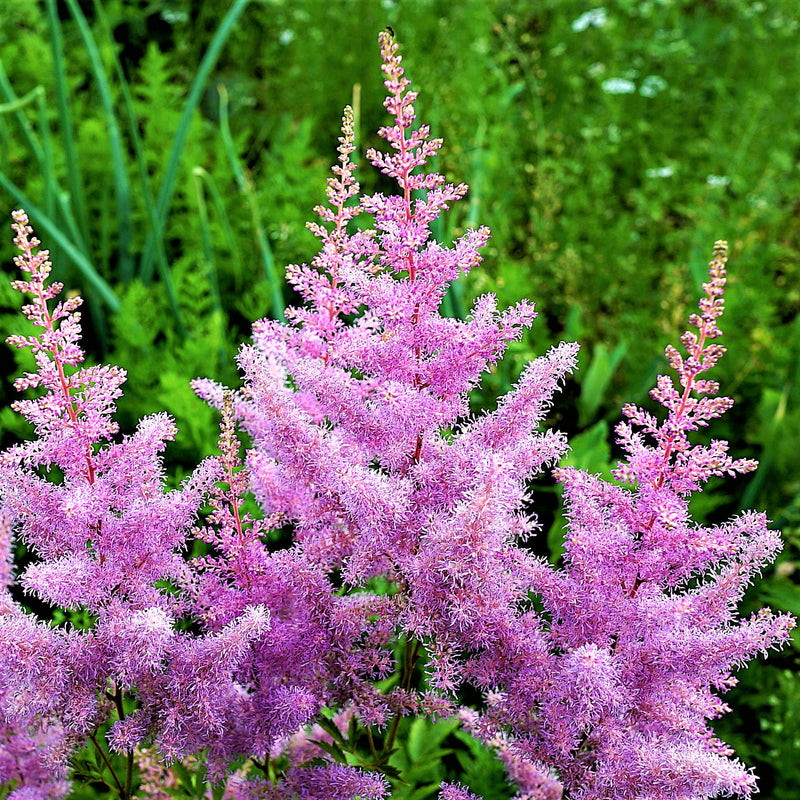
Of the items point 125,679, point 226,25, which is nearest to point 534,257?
point 226,25

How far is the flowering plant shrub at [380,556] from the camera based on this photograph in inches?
48.3

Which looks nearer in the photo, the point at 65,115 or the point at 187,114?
the point at 187,114

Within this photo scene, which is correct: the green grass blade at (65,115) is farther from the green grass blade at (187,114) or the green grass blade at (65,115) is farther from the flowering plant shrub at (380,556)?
the flowering plant shrub at (380,556)

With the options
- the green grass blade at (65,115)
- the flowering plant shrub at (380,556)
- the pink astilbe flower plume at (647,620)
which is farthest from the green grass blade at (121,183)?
the pink astilbe flower plume at (647,620)

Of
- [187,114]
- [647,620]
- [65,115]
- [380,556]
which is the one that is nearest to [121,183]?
[65,115]

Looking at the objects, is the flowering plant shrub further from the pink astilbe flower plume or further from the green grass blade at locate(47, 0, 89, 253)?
the green grass blade at locate(47, 0, 89, 253)

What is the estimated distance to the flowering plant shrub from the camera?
1.23 m

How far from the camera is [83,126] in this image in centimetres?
384

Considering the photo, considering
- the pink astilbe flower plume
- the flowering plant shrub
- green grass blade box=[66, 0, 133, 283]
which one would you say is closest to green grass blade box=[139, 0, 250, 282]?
green grass blade box=[66, 0, 133, 283]

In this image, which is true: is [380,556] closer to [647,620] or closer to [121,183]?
[647,620]

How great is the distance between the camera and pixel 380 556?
131 cm

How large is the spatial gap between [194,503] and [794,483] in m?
2.27

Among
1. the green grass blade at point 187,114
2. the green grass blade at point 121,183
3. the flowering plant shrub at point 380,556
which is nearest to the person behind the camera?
the flowering plant shrub at point 380,556

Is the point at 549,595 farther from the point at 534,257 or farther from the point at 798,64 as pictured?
the point at 798,64
